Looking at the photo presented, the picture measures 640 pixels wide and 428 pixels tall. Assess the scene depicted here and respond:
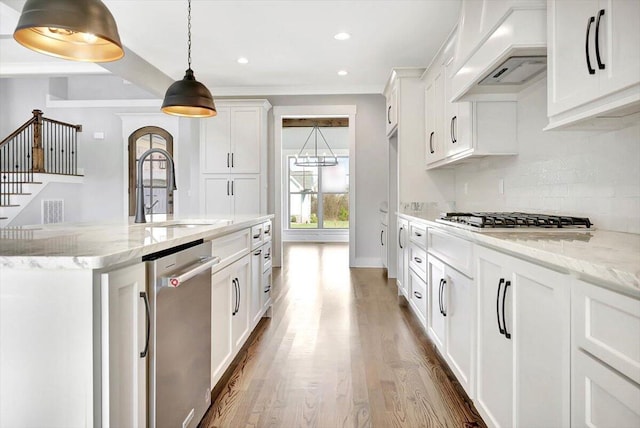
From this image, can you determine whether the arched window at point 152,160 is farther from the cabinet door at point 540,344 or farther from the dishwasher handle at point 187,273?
the cabinet door at point 540,344

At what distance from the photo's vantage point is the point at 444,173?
4.48 m

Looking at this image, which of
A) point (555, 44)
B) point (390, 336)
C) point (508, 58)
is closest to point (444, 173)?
point (390, 336)

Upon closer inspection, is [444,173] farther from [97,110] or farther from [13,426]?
[97,110]

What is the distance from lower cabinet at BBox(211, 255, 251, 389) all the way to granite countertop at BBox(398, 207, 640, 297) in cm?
A: 130

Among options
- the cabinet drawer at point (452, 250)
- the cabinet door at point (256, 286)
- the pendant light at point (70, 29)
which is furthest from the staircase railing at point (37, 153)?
the cabinet drawer at point (452, 250)

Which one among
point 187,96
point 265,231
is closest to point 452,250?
point 265,231

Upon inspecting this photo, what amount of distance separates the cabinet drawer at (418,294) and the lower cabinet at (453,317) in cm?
16

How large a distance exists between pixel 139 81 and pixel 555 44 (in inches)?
193

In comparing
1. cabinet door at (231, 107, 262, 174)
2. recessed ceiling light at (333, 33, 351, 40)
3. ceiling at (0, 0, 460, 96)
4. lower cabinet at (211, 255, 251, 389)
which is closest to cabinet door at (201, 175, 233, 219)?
cabinet door at (231, 107, 262, 174)

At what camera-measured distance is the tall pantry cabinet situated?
19.6 feet

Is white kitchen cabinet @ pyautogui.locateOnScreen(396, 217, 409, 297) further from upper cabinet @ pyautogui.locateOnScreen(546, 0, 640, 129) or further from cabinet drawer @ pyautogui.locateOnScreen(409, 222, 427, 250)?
upper cabinet @ pyautogui.locateOnScreen(546, 0, 640, 129)

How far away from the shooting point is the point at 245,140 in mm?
5973

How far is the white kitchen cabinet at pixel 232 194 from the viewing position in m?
5.97

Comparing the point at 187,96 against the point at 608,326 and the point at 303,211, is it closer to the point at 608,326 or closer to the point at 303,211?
the point at 608,326
